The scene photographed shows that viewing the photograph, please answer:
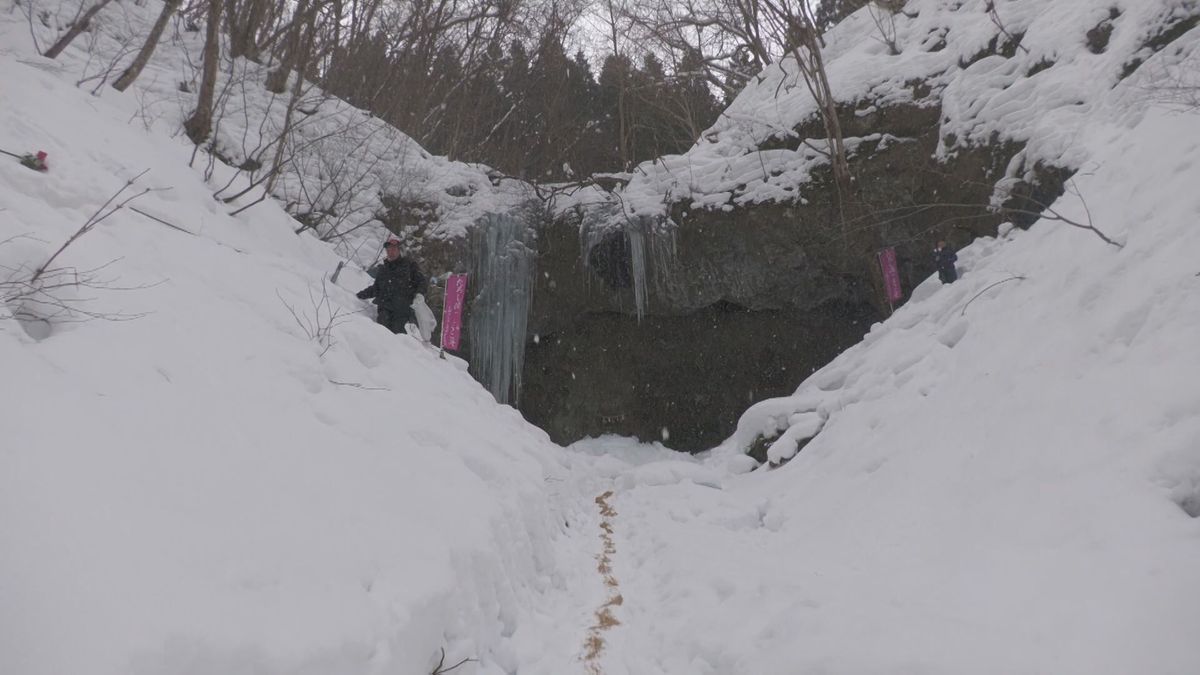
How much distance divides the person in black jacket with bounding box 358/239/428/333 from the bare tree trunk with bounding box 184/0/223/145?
8.61 feet

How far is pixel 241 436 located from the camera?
2.49 metres

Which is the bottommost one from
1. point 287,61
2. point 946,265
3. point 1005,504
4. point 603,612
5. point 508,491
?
point 603,612

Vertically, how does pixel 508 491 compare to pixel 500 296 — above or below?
below

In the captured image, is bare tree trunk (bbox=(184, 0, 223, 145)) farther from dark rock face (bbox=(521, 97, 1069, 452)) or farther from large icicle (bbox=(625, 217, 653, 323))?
large icicle (bbox=(625, 217, 653, 323))

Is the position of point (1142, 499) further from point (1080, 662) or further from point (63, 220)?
Answer: point (63, 220)

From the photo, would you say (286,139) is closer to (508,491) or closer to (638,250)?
(508,491)

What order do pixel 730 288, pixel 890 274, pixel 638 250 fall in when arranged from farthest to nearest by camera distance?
1. pixel 638 250
2. pixel 730 288
3. pixel 890 274

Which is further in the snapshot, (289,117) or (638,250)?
(638,250)

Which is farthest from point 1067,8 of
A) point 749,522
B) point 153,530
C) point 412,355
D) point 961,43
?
point 153,530

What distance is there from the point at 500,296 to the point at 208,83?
5081mm

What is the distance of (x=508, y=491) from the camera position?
423 cm

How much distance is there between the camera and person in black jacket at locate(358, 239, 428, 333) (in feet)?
22.8

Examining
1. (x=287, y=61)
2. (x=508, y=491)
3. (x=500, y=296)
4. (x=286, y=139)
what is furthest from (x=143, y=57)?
(x=508, y=491)

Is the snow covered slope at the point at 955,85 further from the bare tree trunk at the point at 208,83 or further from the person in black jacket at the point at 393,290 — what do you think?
the bare tree trunk at the point at 208,83
